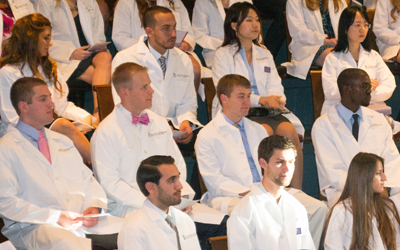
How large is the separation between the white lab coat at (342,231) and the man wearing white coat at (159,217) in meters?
0.76

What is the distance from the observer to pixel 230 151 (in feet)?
11.2

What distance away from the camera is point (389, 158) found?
3.62 metres

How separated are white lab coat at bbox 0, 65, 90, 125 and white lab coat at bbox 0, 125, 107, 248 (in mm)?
605

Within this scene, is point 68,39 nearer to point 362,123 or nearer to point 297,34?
point 297,34

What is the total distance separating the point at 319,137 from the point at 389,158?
536mm

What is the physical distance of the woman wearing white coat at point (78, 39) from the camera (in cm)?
419

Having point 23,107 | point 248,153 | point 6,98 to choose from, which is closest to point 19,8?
point 6,98

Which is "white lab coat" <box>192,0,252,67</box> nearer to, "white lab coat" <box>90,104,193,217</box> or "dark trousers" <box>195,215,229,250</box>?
"white lab coat" <box>90,104,193,217</box>

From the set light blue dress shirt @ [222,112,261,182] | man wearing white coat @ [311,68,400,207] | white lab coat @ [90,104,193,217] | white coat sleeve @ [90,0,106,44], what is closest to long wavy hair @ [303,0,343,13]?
man wearing white coat @ [311,68,400,207]

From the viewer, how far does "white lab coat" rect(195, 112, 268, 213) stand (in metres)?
3.28

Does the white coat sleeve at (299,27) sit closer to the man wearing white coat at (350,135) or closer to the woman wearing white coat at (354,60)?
the woman wearing white coat at (354,60)

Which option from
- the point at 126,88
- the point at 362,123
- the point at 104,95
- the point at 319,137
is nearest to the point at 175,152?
the point at 126,88

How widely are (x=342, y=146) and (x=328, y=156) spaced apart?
0.40 feet

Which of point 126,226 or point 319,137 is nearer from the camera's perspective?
point 126,226
